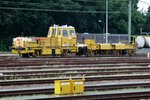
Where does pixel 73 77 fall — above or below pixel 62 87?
below

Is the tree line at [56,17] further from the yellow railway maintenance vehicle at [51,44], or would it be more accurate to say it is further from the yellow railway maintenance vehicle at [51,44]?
the yellow railway maintenance vehicle at [51,44]

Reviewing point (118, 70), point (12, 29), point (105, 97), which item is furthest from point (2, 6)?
point (105, 97)

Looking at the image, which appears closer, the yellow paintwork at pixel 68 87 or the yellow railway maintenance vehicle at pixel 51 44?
the yellow paintwork at pixel 68 87

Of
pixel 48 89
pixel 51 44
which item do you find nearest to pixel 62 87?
pixel 48 89

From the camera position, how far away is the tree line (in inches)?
2992

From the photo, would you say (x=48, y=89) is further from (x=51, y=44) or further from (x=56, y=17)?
(x=56, y=17)

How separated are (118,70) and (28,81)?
30.9 ft

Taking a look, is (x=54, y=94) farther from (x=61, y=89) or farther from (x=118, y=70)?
(x=118, y=70)

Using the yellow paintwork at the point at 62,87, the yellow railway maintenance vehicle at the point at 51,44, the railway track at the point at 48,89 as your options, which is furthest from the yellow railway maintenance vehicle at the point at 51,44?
the yellow paintwork at the point at 62,87

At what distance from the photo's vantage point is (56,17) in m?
85.8

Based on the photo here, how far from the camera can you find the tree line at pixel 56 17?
7600cm

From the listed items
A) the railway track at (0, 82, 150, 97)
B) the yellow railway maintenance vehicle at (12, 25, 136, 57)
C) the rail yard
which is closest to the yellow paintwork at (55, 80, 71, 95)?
the rail yard

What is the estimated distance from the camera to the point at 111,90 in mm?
19172

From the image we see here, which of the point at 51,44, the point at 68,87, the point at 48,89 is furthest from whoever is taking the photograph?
the point at 51,44
